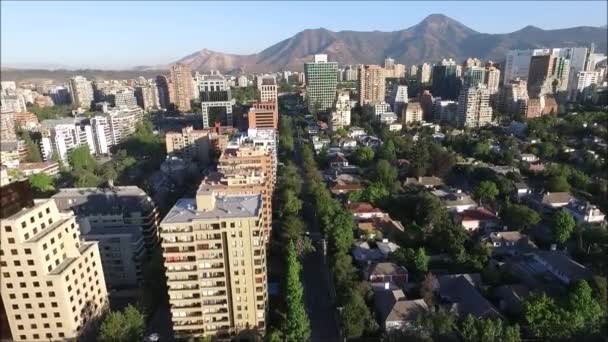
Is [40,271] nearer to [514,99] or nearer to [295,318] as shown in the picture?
[295,318]

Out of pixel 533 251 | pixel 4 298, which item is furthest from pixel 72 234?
pixel 533 251

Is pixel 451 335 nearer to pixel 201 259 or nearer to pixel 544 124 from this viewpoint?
pixel 201 259

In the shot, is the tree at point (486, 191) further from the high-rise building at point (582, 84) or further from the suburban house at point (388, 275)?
the high-rise building at point (582, 84)

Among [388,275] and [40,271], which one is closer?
[40,271]

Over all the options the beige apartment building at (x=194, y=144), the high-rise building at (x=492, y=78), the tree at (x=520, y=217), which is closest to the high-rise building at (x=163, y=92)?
the beige apartment building at (x=194, y=144)

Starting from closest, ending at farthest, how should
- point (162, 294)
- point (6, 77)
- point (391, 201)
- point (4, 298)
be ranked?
point (6, 77)
point (4, 298)
point (162, 294)
point (391, 201)

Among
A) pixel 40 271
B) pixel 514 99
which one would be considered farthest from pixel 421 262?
pixel 514 99
